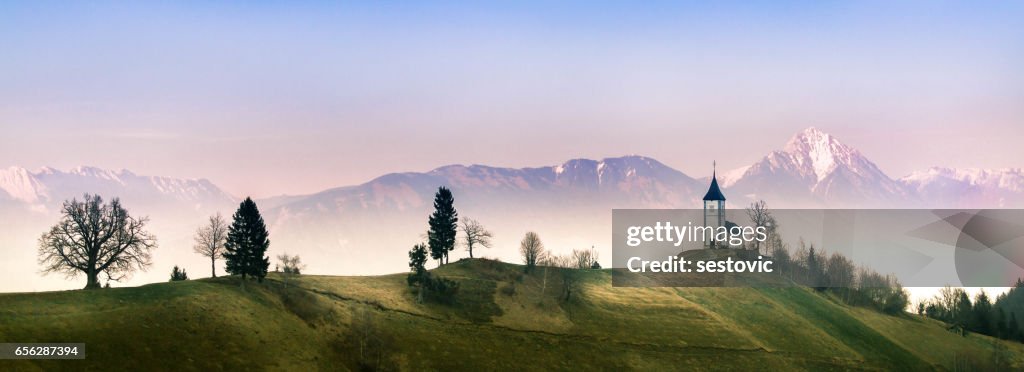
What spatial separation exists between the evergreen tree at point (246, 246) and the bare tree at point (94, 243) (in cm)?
1170

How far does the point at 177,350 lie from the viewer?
92062 mm

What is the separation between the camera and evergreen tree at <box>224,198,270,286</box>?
388ft

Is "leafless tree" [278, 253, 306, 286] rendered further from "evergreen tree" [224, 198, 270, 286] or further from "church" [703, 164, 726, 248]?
"church" [703, 164, 726, 248]

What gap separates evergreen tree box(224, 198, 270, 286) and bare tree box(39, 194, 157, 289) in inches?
460

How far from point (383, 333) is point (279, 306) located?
48.2 feet

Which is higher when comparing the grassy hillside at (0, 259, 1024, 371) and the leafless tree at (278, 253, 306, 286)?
the leafless tree at (278, 253, 306, 286)

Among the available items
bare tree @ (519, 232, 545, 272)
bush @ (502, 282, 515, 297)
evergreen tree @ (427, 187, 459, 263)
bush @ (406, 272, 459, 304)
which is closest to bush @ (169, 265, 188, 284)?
bush @ (406, 272, 459, 304)

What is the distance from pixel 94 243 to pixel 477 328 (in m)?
56.1

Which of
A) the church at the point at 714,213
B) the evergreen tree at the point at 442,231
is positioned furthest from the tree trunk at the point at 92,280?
the church at the point at 714,213

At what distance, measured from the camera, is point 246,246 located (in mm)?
118750

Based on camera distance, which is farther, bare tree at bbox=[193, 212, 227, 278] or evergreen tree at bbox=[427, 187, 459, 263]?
evergreen tree at bbox=[427, 187, 459, 263]

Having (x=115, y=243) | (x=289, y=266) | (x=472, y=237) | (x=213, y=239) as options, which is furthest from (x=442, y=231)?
(x=115, y=243)

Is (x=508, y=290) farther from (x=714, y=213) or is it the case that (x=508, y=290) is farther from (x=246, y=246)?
(x=714, y=213)

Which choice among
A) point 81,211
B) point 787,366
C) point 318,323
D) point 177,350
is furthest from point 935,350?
point 81,211
